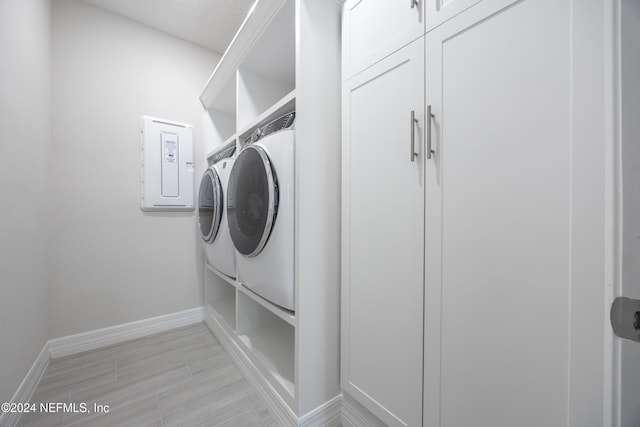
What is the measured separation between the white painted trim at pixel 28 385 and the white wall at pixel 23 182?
47 millimetres

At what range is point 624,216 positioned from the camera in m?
0.51

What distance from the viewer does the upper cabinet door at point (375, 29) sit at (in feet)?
2.93

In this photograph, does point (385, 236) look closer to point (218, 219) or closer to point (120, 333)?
point (218, 219)

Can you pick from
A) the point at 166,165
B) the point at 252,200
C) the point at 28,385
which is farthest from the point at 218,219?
the point at 28,385

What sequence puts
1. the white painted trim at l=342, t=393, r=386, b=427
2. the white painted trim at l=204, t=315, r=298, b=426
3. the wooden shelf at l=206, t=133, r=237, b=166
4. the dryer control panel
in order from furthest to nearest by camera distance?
the wooden shelf at l=206, t=133, r=237, b=166
the dryer control panel
the white painted trim at l=204, t=315, r=298, b=426
the white painted trim at l=342, t=393, r=386, b=427

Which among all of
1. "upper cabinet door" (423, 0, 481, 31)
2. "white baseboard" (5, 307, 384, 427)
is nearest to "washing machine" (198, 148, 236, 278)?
"white baseboard" (5, 307, 384, 427)

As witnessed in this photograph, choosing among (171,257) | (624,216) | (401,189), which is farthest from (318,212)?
(171,257)

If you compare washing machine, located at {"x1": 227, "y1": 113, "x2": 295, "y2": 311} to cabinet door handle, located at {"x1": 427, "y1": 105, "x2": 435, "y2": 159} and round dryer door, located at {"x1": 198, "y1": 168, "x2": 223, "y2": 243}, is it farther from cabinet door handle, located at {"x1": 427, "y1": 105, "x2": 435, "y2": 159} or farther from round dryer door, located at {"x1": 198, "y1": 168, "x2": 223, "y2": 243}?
cabinet door handle, located at {"x1": 427, "y1": 105, "x2": 435, "y2": 159}

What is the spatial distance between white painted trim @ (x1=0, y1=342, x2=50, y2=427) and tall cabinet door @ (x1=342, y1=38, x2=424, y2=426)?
165 centimetres

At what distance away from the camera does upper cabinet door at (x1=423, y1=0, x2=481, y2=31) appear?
76 centimetres

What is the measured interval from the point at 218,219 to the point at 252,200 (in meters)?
0.68

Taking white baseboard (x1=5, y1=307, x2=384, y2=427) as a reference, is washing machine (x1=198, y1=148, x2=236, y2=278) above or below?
above

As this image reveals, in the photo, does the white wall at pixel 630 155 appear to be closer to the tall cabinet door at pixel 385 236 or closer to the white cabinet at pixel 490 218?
the white cabinet at pixel 490 218

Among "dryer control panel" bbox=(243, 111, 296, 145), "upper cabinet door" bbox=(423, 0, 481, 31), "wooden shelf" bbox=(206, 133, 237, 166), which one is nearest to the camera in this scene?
"upper cabinet door" bbox=(423, 0, 481, 31)
